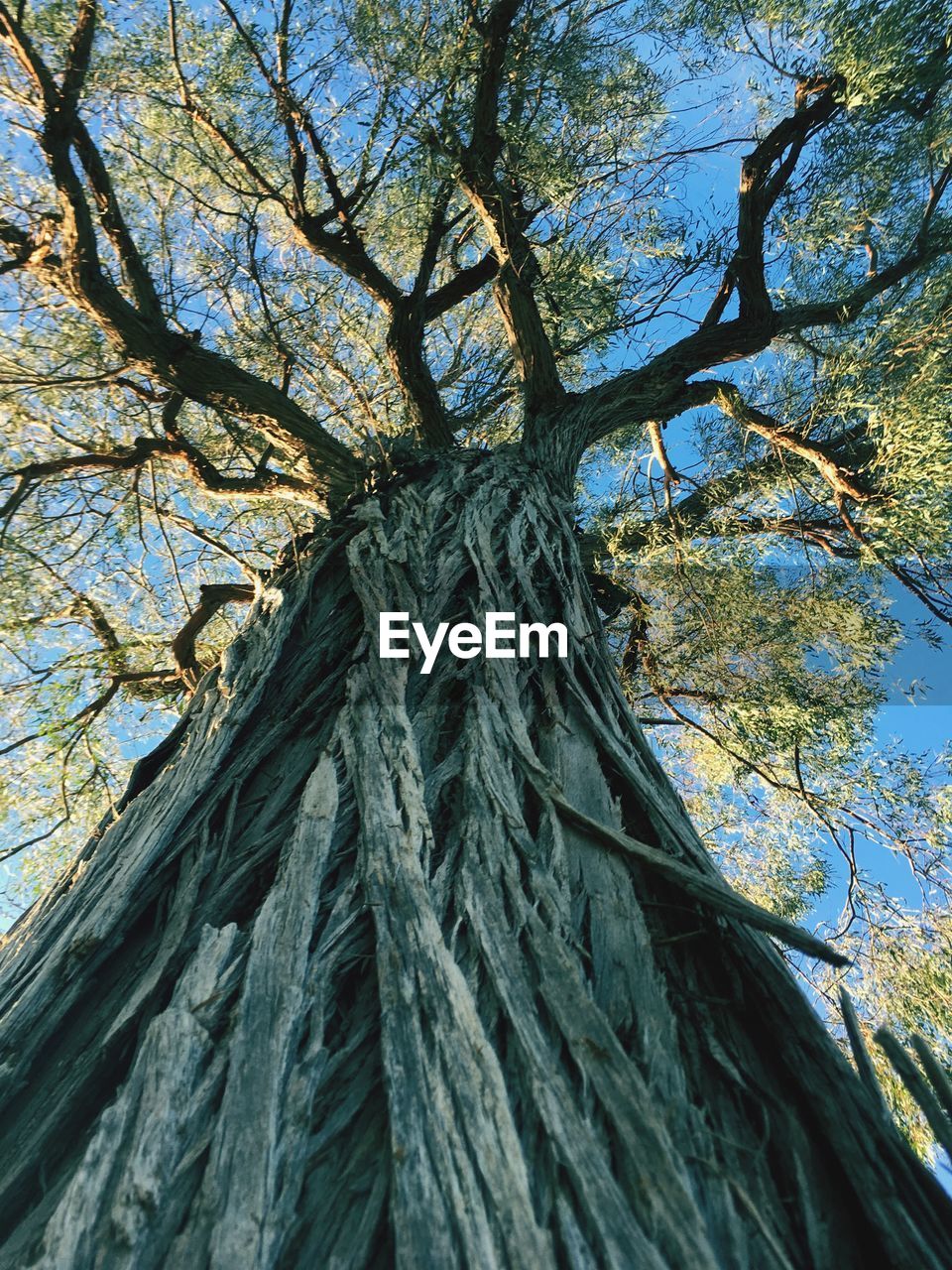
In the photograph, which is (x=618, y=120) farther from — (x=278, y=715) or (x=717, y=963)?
(x=717, y=963)

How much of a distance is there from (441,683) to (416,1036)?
883 millimetres

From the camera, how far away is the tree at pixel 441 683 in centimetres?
82

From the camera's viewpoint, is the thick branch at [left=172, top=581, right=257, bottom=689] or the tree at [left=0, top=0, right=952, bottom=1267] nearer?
the tree at [left=0, top=0, right=952, bottom=1267]

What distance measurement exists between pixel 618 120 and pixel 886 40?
164cm

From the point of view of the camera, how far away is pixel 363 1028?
0.97 m

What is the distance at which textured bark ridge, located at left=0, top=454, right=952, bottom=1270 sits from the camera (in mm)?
767

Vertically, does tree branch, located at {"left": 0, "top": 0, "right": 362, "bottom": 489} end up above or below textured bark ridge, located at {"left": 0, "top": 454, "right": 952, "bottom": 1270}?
above

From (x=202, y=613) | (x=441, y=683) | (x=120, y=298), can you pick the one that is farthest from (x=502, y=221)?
(x=441, y=683)

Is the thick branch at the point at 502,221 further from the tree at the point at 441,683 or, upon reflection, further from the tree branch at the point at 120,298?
the tree branch at the point at 120,298

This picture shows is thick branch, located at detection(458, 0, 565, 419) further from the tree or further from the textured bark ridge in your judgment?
the textured bark ridge

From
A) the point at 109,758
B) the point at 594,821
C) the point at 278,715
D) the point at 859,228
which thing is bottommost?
the point at 594,821

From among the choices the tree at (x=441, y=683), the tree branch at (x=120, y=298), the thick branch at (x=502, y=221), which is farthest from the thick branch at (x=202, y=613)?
the thick branch at (x=502, y=221)

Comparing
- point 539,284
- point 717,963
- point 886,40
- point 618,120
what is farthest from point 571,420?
point 717,963

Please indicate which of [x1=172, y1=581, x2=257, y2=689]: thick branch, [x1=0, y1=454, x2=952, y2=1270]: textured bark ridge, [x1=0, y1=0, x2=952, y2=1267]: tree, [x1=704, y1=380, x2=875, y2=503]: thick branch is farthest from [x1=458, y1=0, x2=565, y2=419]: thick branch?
[x1=0, y1=454, x2=952, y2=1270]: textured bark ridge
